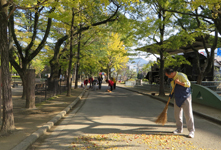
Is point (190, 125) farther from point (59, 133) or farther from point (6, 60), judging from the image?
point (6, 60)

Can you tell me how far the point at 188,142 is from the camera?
4.44 m

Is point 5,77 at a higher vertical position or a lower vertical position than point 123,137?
higher

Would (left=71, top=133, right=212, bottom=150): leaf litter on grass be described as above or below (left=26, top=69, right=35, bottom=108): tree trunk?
below

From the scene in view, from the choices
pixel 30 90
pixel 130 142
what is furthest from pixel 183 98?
pixel 30 90

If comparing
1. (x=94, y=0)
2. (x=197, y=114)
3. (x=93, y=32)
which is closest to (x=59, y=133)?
(x=197, y=114)

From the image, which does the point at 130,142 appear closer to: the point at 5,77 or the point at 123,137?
the point at 123,137

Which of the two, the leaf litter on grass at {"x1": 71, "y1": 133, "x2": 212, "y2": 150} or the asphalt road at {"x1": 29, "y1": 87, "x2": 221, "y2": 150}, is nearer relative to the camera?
the leaf litter on grass at {"x1": 71, "y1": 133, "x2": 212, "y2": 150}

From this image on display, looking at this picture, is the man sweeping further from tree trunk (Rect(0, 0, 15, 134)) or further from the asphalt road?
tree trunk (Rect(0, 0, 15, 134))

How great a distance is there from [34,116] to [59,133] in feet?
7.73

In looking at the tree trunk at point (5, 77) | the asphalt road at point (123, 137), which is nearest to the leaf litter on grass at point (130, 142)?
the asphalt road at point (123, 137)

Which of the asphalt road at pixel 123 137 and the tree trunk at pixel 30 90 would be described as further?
the tree trunk at pixel 30 90

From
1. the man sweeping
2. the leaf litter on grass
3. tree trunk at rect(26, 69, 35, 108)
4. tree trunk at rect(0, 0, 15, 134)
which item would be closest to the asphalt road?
the leaf litter on grass

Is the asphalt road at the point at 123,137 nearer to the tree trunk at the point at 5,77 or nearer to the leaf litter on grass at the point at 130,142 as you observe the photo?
the leaf litter on grass at the point at 130,142

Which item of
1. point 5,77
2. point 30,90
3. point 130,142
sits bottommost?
point 130,142
